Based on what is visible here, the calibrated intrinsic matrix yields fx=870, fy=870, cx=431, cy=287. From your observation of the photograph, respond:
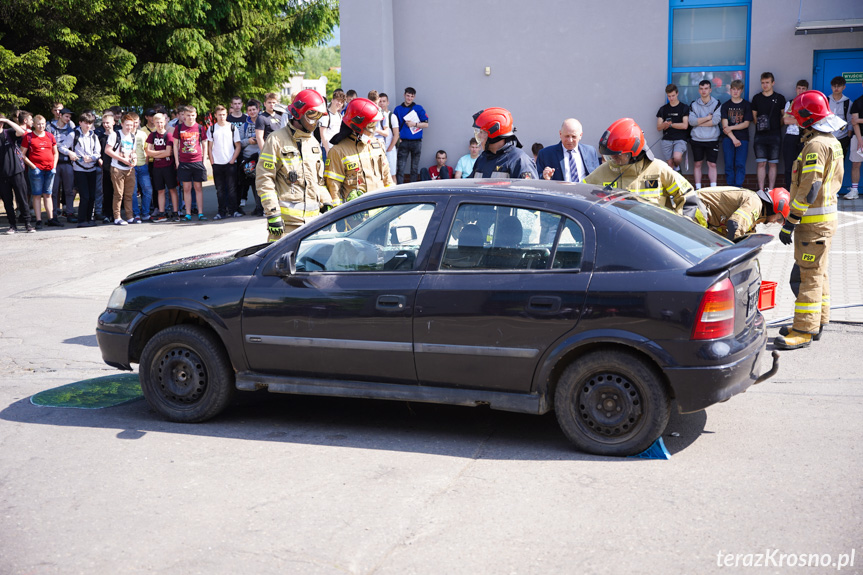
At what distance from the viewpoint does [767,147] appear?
14594mm

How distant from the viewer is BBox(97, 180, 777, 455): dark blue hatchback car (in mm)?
4797

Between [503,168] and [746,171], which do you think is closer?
[503,168]

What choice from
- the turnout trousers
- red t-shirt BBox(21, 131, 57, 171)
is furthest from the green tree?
the turnout trousers

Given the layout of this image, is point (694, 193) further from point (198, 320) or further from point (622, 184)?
point (198, 320)

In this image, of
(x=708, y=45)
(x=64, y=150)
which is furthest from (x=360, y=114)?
(x=708, y=45)

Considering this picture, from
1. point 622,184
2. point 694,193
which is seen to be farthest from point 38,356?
point 694,193

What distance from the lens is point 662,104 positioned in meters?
15.4

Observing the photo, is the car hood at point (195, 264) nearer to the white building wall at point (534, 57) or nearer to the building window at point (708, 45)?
the white building wall at point (534, 57)

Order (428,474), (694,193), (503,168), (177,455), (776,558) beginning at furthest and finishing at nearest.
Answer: (503,168) → (694,193) → (177,455) → (428,474) → (776,558)

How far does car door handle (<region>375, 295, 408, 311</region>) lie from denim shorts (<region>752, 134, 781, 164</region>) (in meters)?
11.2

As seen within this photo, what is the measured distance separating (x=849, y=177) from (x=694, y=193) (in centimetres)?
998

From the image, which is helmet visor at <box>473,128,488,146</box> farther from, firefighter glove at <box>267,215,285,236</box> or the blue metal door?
the blue metal door

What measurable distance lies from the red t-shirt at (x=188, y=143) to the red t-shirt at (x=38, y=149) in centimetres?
213

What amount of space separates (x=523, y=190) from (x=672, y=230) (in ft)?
3.01
